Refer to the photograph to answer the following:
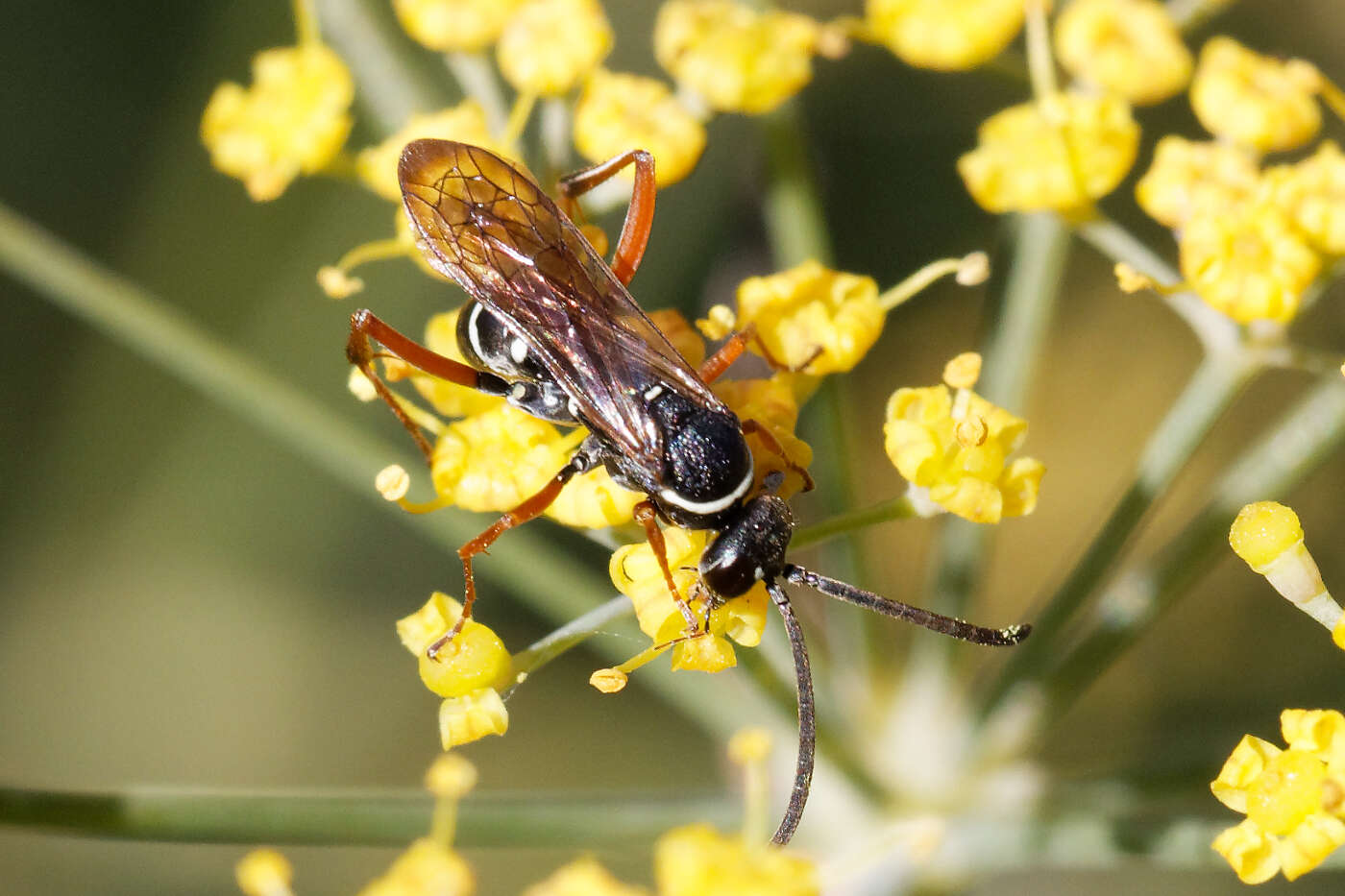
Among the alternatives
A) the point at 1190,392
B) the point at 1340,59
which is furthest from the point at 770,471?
the point at 1340,59

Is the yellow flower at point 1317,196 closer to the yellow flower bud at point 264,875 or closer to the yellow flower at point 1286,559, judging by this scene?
the yellow flower at point 1286,559

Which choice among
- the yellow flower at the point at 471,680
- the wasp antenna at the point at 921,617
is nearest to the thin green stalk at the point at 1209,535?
the wasp antenna at the point at 921,617

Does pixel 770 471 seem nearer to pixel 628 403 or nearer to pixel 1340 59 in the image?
pixel 628 403

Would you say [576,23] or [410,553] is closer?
[576,23]

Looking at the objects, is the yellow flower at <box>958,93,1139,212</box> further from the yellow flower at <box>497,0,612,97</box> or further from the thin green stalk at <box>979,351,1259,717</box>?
the yellow flower at <box>497,0,612,97</box>

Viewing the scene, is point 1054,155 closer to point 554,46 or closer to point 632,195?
point 632,195

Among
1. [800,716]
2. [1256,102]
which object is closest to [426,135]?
[800,716]
